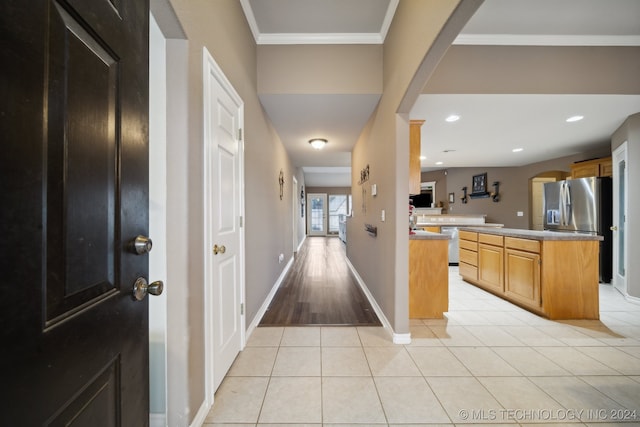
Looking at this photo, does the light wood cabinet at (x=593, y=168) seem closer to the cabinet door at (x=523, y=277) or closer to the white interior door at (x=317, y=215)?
the cabinet door at (x=523, y=277)

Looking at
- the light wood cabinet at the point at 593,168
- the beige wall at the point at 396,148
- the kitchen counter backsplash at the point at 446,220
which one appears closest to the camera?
the beige wall at the point at 396,148

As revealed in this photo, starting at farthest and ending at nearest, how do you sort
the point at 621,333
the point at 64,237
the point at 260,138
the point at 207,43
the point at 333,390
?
the point at 260,138, the point at 621,333, the point at 333,390, the point at 207,43, the point at 64,237

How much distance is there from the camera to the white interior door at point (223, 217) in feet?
4.59

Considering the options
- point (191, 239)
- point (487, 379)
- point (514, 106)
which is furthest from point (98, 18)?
point (514, 106)

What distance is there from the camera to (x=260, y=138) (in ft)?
8.60

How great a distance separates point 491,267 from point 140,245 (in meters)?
3.82


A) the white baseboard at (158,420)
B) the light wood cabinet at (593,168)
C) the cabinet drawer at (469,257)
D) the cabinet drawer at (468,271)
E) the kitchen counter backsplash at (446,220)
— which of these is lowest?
the white baseboard at (158,420)

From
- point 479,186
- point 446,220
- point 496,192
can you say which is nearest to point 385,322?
point 446,220

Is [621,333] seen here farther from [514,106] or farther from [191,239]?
[191,239]

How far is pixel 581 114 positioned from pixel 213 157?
4273 mm

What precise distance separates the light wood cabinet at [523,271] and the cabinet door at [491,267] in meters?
0.08

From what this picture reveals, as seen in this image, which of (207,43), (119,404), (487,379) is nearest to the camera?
(119,404)

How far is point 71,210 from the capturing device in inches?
20.5

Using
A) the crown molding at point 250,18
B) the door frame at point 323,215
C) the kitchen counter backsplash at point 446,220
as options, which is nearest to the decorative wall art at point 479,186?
the kitchen counter backsplash at point 446,220
